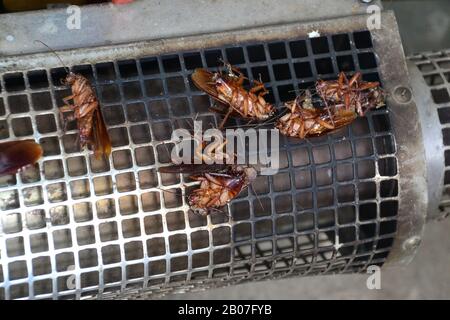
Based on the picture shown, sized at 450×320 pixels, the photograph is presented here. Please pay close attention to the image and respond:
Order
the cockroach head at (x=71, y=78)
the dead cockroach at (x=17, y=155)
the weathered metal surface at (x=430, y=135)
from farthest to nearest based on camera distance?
the weathered metal surface at (x=430, y=135), the cockroach head at (x=71, y=78), the dead cockroach at (x=17, y=155)

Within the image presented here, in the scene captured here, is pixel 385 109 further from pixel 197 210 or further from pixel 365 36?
pixel 197 210

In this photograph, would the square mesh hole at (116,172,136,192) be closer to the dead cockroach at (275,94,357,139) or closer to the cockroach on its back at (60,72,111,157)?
the cockroach on its back at (60,72,111,157)

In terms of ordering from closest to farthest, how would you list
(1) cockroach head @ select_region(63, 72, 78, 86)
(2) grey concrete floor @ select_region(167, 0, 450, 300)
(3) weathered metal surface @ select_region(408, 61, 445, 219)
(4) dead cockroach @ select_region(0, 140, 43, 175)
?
(4) dead cockroach @ select_region(0, 140, 43, 175)
(1) cockroach head @ select_region(63, 72, 78, 86)
(3) weathered metal surface @ select_region(408, 61, 445, 219)
(2) grey concrete floor @ select_region(167, 0, 450, 300)

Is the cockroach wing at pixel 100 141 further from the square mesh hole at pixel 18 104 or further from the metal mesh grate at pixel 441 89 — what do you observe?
the metal mesh grate at pixel 441 89

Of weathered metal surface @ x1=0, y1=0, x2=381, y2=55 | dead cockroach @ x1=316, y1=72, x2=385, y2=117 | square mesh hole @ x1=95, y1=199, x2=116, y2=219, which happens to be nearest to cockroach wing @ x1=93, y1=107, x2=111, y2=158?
square mesh hole @ x1=95, y1=199, x2=116, y2=219

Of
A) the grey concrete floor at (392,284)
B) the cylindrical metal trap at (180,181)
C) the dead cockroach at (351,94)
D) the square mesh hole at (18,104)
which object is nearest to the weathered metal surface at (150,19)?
the cylindrical metal trap at (180,181)
